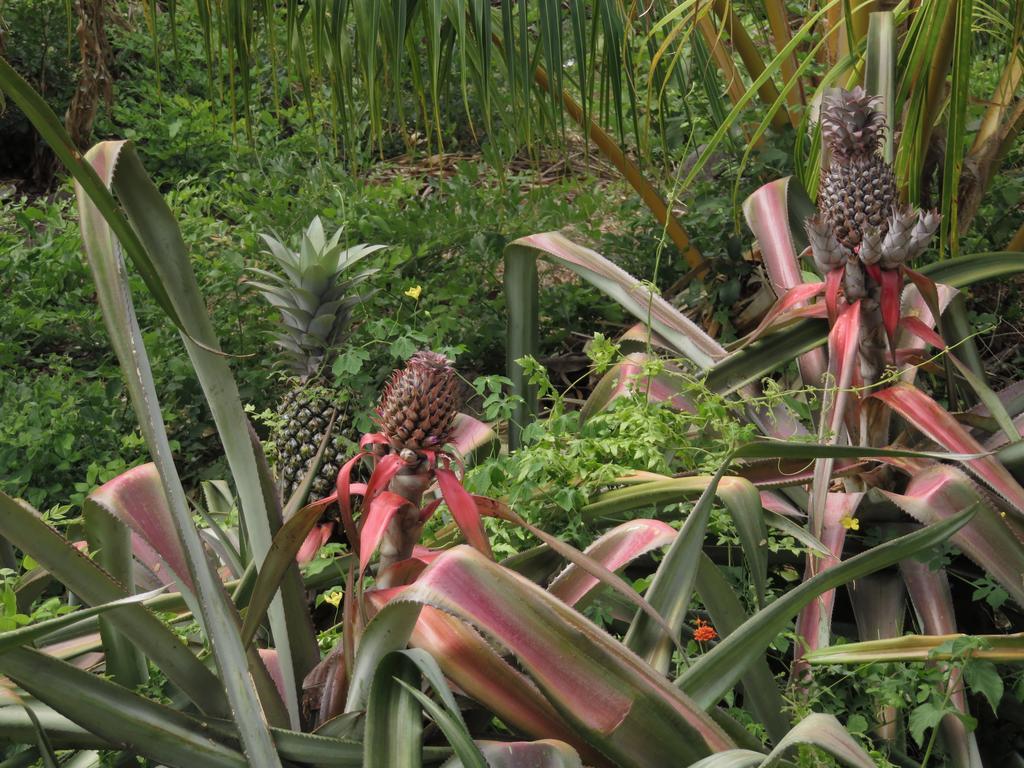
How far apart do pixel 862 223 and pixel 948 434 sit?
0.34m

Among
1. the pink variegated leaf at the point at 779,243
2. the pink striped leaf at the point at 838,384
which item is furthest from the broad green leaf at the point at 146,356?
the pink variegated leaf at the point at 779,243

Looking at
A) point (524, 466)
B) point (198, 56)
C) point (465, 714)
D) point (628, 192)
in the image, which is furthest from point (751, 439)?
point (198, 56)

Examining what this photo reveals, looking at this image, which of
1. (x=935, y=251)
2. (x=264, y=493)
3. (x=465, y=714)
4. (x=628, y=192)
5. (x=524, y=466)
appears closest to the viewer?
(x=465, y=714)

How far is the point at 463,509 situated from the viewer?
1339mm

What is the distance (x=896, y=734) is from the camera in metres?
1.52

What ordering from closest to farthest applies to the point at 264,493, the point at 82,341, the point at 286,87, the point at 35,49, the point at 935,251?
the point at 264,493, the point at 935,251, the point at 82,341, the point at 286,87, the point at 35,49

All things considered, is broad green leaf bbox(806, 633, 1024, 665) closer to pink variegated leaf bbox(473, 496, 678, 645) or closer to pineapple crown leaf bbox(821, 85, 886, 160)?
pink variegated leaf bbox(473, 496, 678, 645)

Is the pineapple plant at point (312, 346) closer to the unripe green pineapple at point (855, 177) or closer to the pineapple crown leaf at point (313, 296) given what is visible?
the pineapple crown leaf at point (313, 296)

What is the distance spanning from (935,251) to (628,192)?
1.18 meters

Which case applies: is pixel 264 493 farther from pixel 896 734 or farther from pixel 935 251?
pixel 935 251

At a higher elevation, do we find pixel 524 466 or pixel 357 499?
pixel 524 466

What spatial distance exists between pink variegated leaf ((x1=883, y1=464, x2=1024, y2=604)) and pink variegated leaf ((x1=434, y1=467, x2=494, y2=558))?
660 mm

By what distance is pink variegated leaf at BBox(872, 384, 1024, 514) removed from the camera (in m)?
1.61

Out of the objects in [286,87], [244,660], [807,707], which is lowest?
[807,707]
